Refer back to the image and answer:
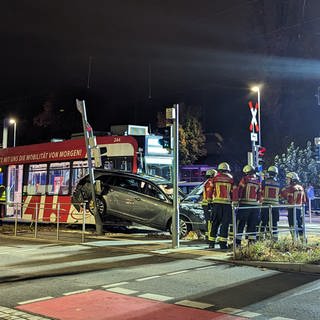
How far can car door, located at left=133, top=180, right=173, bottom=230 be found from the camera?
14.4m

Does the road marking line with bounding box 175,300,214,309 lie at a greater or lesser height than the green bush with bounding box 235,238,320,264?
lesser

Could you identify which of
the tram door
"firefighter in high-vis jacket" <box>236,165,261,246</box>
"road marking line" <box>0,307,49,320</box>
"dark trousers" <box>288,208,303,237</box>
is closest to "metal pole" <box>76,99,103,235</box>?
"firefighter in high-vis jacket" <box>236,165,261,246</box>

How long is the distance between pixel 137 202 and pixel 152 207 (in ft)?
1.71

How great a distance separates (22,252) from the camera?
1176 cm

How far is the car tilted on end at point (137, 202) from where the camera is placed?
1430 centimetres

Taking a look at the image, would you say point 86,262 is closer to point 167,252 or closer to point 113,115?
point 167,252

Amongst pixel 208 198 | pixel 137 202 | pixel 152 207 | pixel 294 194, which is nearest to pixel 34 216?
pixel 137 202

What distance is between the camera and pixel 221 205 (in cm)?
1177

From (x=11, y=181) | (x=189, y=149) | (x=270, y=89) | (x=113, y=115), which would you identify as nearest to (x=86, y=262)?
(x=11, y=181)

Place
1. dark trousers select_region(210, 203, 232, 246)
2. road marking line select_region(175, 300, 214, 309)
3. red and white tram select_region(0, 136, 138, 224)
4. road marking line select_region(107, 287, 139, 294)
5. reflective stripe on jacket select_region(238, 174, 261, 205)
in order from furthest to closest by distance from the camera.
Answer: red and white tram select_region(0, 136, 138, 224) → reflective stripe on jacket select_region(238, 174, 261, 205) → dark trousers select_region(210, 203, 232, 246) → road marking line select_region(107, 287, 139, 294) → road marking line select_region(175, 300, 214, 309)

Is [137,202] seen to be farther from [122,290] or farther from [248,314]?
[248,314]

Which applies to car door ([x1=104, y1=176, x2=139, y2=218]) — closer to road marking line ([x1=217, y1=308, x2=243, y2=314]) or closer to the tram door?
the tram door

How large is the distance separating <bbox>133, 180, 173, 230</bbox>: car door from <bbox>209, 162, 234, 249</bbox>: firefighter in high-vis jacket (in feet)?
8.57

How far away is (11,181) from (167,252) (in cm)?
1200
